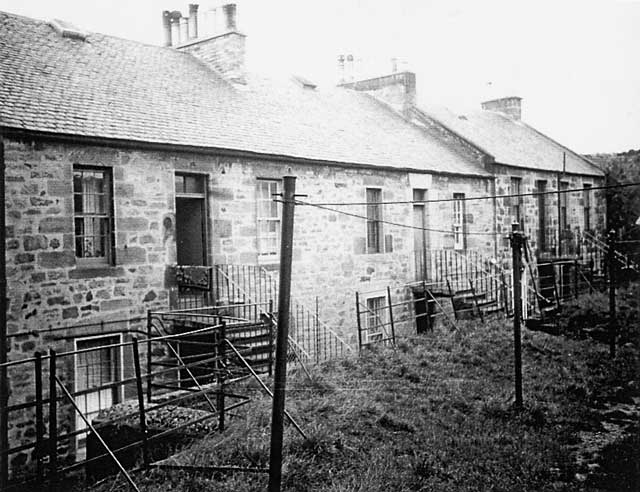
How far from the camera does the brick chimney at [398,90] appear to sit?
77.4 feet

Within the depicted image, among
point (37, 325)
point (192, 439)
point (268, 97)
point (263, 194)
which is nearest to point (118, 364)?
point (37, 325)

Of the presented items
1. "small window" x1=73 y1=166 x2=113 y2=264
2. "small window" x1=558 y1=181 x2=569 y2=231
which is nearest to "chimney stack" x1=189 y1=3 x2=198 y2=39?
"small window" x1=73 y1=166 x2=113 y2=264

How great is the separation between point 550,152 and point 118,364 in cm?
2191

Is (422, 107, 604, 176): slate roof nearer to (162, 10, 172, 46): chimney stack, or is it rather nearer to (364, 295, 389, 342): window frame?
(364, 295, 389, 342): window frame

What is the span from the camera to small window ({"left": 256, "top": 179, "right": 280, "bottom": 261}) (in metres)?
14.3

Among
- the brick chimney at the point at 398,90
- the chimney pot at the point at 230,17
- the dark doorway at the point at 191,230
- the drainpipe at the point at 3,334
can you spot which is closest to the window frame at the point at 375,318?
the dark doorway at the point at 191,230

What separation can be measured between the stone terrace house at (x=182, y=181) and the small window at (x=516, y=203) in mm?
1307

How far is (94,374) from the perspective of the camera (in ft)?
37.3

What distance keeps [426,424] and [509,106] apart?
2498 centimetres

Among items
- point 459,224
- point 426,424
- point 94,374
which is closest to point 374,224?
point 459,224

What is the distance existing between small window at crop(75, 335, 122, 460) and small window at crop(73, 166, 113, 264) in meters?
1.48

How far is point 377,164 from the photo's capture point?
1683 centimetres

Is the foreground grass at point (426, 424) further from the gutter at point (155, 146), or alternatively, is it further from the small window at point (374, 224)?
the gutter at point (155, 146)

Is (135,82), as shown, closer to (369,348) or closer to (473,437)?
(369,348)
